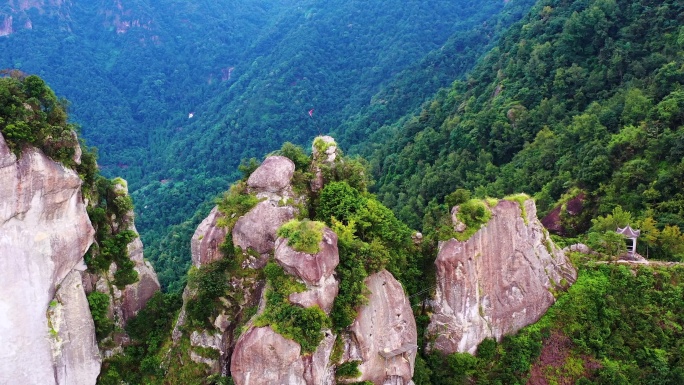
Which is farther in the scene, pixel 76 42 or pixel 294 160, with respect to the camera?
pixel 76 42

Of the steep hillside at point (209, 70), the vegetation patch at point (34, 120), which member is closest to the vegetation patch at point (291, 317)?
the vegetation patch at point (34, 120)

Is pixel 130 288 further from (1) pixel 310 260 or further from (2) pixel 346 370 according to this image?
(2) pixel 346 370

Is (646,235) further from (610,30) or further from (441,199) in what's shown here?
(610,30)

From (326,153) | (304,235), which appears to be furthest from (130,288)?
(326,153)

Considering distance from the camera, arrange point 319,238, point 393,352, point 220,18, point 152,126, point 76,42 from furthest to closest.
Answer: point 220,18 < point 76,42 < point 152,126 < point 393,352 < point 319,238

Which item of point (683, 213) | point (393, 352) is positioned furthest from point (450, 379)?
point (683, 213)
